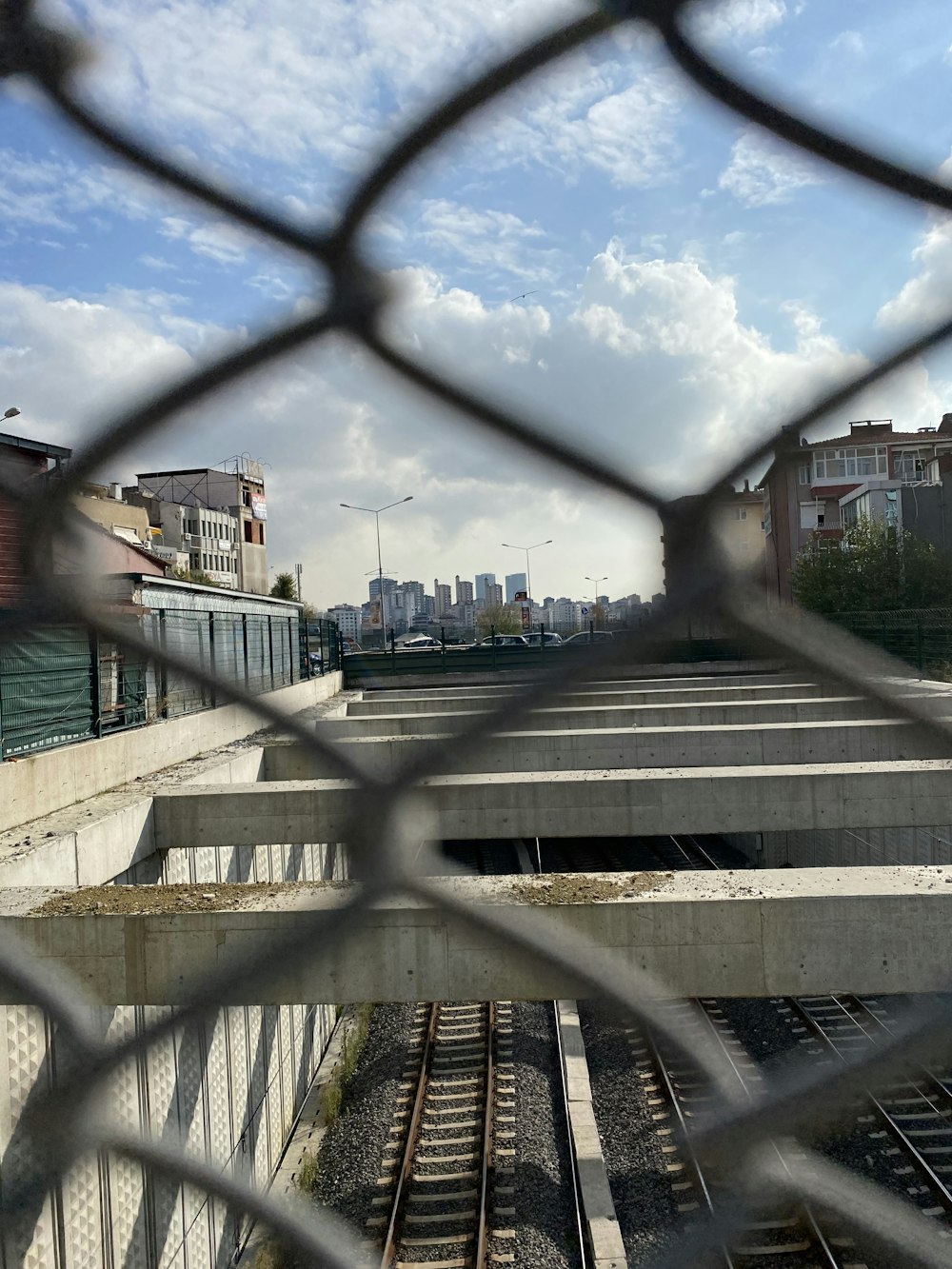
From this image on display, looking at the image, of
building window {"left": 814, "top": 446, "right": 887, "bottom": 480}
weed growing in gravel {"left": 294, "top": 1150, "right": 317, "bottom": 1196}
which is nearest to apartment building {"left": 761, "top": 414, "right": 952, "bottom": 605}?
building window {"left": 814, "top": 446, "right": 887, "bottom": 480}

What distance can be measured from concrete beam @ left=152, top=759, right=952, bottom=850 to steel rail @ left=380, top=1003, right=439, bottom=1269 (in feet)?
9.79

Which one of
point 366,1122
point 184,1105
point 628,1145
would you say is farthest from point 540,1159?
point 184,1105

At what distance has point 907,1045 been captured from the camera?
0.90 metres

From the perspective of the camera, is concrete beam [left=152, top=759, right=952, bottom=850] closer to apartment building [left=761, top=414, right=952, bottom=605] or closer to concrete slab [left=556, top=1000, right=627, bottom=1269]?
concrete slab [left=556, top=1000, right=627, bottom=1269]

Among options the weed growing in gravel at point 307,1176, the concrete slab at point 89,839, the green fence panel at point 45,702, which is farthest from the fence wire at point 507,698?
the weed growing in gravel at point 307,1176

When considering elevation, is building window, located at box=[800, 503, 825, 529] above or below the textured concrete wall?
above

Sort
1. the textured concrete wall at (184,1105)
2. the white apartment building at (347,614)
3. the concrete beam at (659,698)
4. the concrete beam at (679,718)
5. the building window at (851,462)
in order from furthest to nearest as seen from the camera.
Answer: the concrete beam at (659,698), the concrete beam at (679,718), the textured concrete wall at (184,1105), the white apartment building at (347,614), the building window at (851,462)

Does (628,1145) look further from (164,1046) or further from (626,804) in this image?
(164,1046)

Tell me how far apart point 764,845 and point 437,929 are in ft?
42.5

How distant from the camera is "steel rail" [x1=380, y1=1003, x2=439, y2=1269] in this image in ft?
23.9

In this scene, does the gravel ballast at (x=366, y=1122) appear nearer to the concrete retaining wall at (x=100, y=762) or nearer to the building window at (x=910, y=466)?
the concrete retaining wall at (x=100, y=762)

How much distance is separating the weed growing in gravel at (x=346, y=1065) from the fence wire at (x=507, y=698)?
32.2 feet

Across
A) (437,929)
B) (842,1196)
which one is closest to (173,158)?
(842,1196)

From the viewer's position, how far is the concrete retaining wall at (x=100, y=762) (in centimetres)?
621
